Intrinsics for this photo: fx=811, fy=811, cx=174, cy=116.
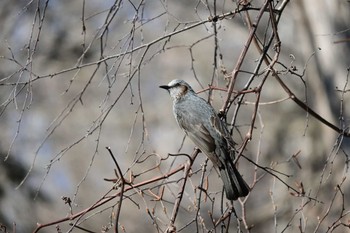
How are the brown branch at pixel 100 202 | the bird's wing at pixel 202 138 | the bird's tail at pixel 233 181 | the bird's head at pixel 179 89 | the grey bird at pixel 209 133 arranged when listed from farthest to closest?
the bird's head at pixel 179 89, the bird's wing at pixel 202 138, the grey bird at pixel 209 133, the bird's tail at pixel 233 181, the brown branch at pixel 100 202

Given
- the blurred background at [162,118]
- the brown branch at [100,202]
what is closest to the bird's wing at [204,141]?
the brown branch at [100,202]

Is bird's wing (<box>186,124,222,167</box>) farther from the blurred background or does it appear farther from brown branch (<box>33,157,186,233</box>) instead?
the blurred background

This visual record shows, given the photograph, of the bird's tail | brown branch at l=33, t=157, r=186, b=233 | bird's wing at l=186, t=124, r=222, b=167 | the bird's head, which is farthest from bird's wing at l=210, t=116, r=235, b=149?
brown branch at l=33, t=157, r=186, b=233

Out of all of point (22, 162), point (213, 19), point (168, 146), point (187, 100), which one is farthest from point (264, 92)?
point (213, 19)

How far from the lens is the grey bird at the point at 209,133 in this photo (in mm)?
5465

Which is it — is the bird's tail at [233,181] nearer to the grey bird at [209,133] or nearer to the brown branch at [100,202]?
the grey bird at [209,133]

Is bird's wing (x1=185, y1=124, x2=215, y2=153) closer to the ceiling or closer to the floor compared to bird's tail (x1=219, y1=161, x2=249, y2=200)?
closer to the ceiling

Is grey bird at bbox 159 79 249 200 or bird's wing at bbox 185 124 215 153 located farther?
bird's wing at bbox 185 124 215 153

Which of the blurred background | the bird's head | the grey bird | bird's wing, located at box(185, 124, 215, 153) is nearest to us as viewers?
the grey bird

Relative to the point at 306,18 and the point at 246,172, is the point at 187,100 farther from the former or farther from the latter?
the point at 246,172

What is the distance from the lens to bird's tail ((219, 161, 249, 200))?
533 centimetres

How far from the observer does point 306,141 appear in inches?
591

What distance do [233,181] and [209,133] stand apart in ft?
2.09

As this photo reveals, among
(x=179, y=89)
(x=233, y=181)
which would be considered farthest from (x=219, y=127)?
(x=179, y=89)
